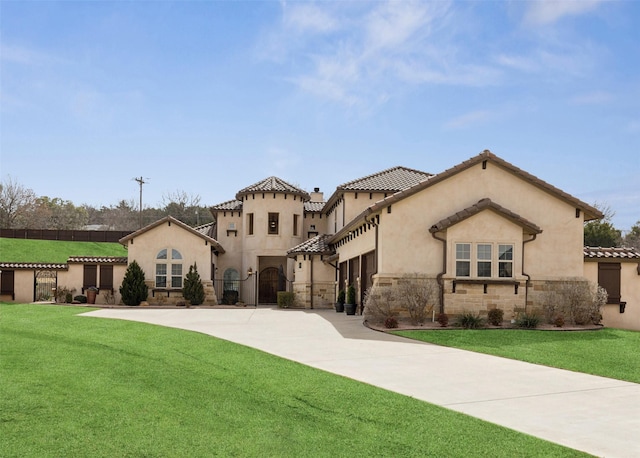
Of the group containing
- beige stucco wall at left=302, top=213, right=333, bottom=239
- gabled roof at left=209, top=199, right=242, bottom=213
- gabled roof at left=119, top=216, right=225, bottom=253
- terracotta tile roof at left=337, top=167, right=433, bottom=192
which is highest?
terracotta tile roof at left=337, top=167, right=433, bottom=192

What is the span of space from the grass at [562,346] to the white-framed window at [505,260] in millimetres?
2587

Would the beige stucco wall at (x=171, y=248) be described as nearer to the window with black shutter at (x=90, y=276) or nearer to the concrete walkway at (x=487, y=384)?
the window with black shutter at (x=90, y=276)

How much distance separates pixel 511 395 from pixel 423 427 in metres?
2.63

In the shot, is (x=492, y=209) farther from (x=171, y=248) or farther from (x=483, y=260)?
(x=171, y=248)

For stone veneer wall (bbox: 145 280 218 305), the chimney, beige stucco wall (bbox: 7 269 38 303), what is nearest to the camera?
stone veneer wall (bbox: 145 280 218 305)

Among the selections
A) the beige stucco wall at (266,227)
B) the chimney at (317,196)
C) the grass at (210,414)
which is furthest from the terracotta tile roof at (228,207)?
the grass at (210,414)

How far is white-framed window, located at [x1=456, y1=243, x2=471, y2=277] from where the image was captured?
789 inches

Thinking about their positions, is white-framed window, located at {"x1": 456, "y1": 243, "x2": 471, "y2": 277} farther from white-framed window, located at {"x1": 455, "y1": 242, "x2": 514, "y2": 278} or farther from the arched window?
the arched window

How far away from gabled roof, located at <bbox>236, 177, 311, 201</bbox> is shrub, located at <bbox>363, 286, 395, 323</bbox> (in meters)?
18.3

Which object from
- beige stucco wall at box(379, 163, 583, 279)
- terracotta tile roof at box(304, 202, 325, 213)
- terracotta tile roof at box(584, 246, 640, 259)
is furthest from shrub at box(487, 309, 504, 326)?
terracotta tile roof at box(304, 202, 325, 213)

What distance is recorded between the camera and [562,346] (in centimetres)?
1484

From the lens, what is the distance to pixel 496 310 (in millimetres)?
19062

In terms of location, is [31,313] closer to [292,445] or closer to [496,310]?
[496,310]

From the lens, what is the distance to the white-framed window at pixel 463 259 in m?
20.0
